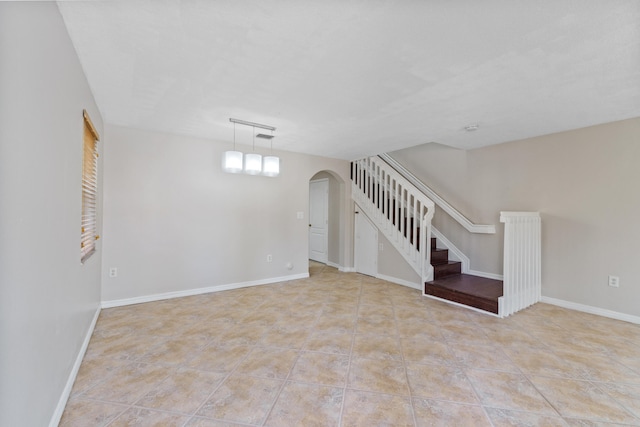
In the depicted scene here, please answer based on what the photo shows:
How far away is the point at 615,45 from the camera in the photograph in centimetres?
188

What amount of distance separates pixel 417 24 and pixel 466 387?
250 centimetres

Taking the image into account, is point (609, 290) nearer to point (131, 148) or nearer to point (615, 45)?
point (615, 45)

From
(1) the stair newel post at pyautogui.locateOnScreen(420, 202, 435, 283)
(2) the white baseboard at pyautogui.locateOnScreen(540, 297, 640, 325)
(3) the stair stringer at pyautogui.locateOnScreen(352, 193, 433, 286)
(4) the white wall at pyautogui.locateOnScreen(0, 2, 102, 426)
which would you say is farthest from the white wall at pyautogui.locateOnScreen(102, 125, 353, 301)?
(2) the white baseboard at pyautogui.locateOnScreen(540, 297, 640, 325)

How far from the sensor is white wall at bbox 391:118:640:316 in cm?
327

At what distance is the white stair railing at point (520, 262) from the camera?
3.36 m

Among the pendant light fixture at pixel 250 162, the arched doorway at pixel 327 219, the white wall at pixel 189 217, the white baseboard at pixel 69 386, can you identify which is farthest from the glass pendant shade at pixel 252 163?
the white baseboard at pixel 69 386

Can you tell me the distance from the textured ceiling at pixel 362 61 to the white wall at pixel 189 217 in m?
0.63

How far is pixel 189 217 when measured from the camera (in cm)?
410

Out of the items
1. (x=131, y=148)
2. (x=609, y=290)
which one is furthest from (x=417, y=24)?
(x=609, y=290)

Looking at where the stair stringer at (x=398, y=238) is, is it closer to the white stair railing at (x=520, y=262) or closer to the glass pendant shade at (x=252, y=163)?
the white stair railing at (x=520, y=262)

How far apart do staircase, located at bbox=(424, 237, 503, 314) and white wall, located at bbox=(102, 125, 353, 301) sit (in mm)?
2417

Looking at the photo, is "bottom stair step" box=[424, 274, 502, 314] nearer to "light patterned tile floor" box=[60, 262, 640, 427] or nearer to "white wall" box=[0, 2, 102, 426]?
"light patterned tile floor" box=[60, 262, 640, 427]

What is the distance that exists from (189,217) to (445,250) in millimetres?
4314

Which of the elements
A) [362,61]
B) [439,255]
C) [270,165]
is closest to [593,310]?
[439,255]
